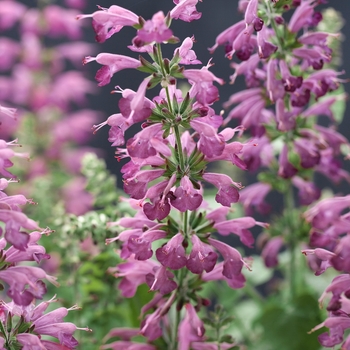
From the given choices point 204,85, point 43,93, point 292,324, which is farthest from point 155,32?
point 43,93

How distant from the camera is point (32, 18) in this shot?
1.30 m

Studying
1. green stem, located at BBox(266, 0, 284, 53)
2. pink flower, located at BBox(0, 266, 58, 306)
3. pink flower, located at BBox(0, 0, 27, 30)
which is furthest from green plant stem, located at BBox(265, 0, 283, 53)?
pink flower, located at BBox(0, 0, 27, 30)

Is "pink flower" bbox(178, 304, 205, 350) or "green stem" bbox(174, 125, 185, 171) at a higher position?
"green stem" bbox(174, 125, 185, 171)

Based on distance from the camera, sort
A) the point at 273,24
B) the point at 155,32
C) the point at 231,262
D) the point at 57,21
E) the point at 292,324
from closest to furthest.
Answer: the point at 155,32
the point at 231,262
the point at 273,24
the point at 292,324
the point at 57,21

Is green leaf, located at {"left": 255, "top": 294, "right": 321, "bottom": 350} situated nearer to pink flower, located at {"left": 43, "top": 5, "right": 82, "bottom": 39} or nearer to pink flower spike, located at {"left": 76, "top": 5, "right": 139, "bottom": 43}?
pink flower spike, located at {"left": 76, "top": 5, "right": 139, "bottom": 43}

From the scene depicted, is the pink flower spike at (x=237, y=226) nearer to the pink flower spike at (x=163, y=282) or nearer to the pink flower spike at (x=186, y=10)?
the pink flower spike at (x=163, y=282)

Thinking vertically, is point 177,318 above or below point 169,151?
below

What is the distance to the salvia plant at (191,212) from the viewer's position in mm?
504

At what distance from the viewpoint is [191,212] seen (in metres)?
0.60

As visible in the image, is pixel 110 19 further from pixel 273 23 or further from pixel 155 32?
pixel 273 23

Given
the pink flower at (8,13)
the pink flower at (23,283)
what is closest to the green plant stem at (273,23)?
the pink flower at (23,283)

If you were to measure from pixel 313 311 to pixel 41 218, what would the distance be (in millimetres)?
413

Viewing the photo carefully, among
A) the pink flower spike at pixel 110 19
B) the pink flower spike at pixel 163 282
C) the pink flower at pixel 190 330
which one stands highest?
the pink flower spike at pixel 110 19

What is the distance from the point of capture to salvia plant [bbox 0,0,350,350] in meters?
0.50
